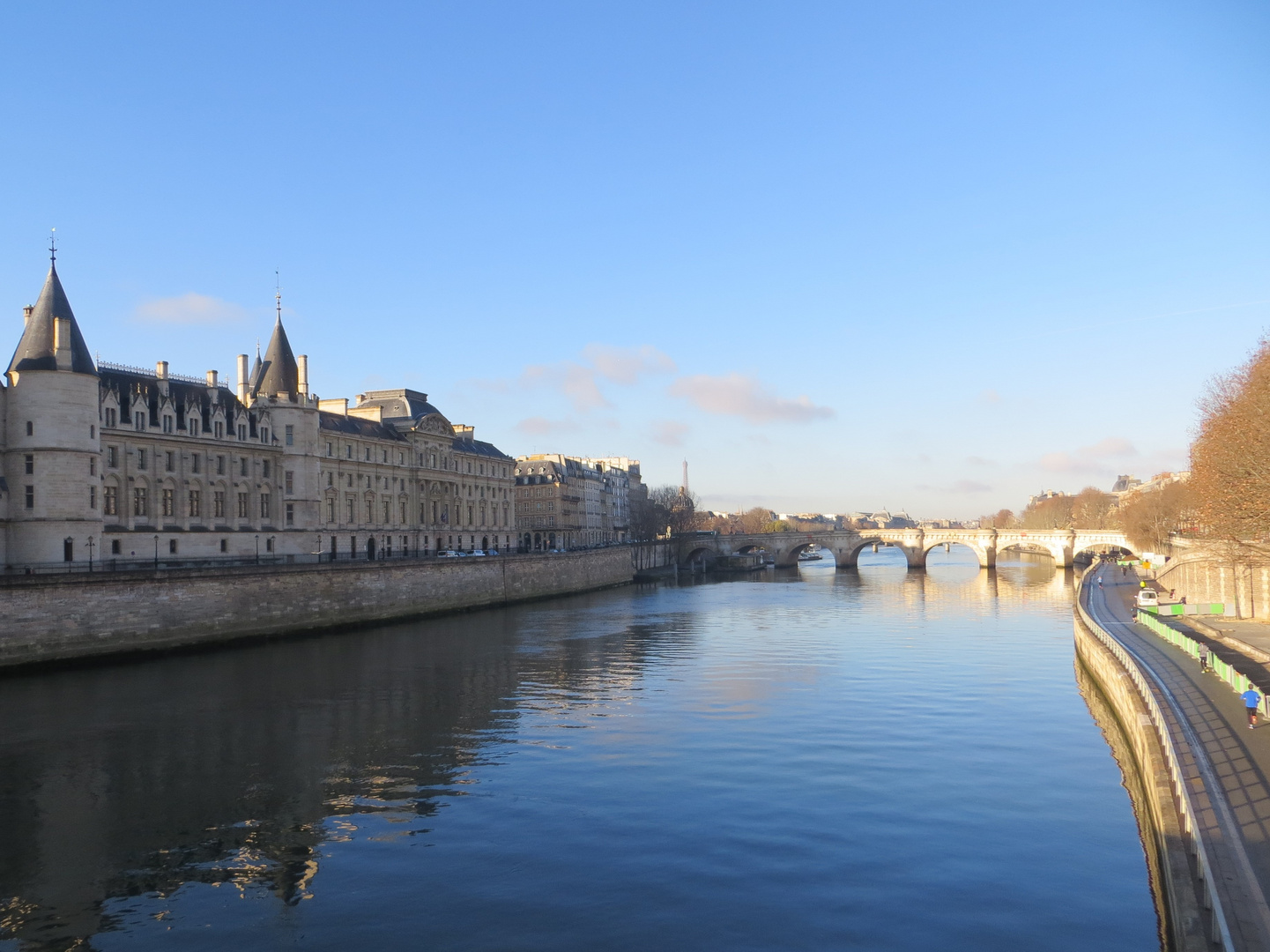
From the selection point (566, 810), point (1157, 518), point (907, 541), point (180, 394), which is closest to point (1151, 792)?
point (566, 810)

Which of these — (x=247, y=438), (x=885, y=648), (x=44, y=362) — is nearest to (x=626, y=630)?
(x=885, y=648)

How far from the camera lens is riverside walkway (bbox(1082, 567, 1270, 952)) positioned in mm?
11594

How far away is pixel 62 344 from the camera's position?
144 ft

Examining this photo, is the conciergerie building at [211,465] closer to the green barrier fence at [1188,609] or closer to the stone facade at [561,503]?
the stone facade at [561,503]

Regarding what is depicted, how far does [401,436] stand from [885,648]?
47.7 meters

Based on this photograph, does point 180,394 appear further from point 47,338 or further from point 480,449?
point 480,449

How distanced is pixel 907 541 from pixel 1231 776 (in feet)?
343

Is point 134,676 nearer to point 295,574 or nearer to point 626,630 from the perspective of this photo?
point 295,574

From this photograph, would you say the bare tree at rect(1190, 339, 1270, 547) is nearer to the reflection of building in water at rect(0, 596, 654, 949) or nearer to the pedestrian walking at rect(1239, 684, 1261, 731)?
the pedestrian walking at rect(1239, 684, 1261, 731)

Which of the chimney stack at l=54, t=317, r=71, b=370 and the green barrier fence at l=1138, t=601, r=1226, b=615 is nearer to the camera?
the chimney stack at l=54, t=317, r=71, b=370

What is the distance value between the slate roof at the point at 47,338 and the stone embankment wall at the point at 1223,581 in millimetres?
47857

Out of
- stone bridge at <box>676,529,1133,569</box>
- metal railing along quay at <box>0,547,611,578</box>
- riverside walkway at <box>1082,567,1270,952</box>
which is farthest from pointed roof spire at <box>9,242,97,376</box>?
stone bridge at <box>676,529,1133,569</box>

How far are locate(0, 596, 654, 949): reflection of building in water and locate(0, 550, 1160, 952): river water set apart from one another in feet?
0.32

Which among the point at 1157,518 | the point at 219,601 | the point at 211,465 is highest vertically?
the point at 211,465
